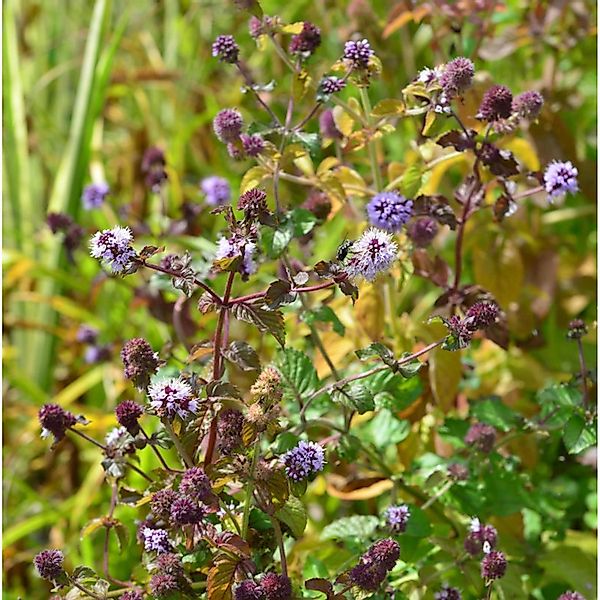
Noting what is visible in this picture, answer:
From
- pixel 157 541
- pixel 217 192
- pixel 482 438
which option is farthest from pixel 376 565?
pixel 217 192

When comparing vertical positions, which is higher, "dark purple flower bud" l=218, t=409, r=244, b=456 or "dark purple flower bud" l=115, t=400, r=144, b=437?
"dark purple flower bud" l=115, t=400, r=144, b=437

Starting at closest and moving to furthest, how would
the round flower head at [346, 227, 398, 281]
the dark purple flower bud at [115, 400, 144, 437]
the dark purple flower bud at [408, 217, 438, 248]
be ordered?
the round flower head at [346, 227, 398, 281]
the dark purple flower bud at [115, 400, 144, 437]
the dark purple flower bud at [408, 217, 438, 248]

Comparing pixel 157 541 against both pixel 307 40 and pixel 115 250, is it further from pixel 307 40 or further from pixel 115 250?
pixel 307 40

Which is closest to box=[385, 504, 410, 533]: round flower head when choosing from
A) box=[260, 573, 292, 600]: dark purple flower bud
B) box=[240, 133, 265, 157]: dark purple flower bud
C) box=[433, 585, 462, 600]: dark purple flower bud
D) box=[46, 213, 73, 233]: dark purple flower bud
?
box=[433, 585, 462, 600]: dark purple flower bud

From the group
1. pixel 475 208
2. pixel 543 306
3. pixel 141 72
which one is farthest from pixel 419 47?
pixel 475 208

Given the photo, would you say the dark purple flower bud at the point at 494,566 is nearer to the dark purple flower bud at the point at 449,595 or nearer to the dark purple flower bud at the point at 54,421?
the dark purple flower bud at the point at 449,595

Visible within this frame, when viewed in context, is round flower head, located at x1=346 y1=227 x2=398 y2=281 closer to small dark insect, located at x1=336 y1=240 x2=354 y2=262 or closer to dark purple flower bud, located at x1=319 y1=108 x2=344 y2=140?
small dark insect, located at x1=336 y1=240 x2=354 y2=262

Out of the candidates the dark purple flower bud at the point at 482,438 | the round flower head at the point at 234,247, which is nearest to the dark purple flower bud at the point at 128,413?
the round flower head at the point at 234,247
